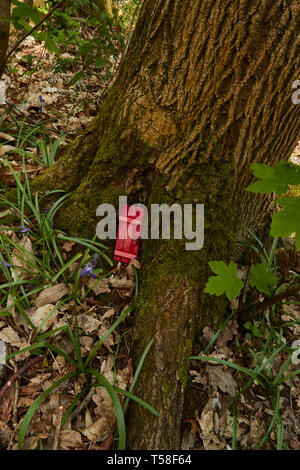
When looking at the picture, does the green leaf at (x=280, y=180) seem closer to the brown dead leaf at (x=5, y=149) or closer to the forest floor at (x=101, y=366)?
the forest floor at (x=101, y=366)

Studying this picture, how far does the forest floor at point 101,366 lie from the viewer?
146 cm

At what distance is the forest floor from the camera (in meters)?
1.46

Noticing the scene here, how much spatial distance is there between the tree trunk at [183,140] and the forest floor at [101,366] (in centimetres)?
13

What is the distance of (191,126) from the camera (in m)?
1.66

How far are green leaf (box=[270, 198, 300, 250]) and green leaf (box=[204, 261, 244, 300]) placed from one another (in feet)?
1.36

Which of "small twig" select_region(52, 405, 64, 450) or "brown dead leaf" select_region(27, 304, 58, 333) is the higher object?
"brown dead leaf" select_region(27, 304, 58, 333)

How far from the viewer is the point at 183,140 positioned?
169 centimetres

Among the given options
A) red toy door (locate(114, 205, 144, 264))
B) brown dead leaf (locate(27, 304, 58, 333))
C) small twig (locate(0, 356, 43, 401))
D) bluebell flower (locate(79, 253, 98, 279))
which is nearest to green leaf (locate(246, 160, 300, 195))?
red toy door (locate(114, 205, 144, 264))

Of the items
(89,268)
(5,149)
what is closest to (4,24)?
(5,149)

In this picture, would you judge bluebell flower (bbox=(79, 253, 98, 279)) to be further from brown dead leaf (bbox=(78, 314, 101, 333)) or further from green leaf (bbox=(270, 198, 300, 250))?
green leaf (bbox=(270, 198, 300, 250))

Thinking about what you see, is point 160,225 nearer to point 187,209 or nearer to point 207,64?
point 187,209
